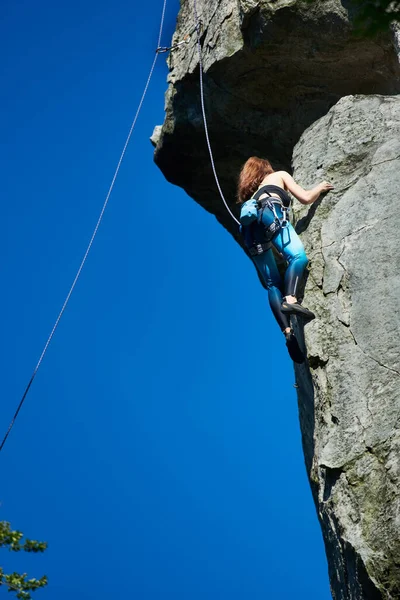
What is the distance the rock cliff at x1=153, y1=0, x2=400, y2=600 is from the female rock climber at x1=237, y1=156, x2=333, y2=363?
0.61 ft

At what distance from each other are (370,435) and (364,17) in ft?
12.8

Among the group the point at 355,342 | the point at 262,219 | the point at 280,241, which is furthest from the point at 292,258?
the point at 355,342

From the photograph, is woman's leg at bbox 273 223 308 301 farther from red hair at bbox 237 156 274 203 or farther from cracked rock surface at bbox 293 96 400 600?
red hair at bbox 237 156 274 203

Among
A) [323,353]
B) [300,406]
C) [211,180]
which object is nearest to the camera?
[323,353]

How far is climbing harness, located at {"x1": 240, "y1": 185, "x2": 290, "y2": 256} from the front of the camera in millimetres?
8742

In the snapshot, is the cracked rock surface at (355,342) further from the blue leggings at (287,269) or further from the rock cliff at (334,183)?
the blue leggings at (287,269)

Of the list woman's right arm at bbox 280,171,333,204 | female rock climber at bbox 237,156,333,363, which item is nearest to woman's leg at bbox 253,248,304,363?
female rock climber at bbox 237,156,333,363

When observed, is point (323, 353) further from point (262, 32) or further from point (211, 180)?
point (211, 180)

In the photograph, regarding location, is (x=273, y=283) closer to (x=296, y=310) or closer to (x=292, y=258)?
(x=292, y=258)

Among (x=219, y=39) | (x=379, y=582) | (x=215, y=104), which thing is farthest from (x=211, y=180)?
(x=379, y=582)

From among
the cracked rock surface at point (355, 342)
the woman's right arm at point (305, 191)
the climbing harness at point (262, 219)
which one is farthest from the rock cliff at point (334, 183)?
the climbing harness at point (262, 219)

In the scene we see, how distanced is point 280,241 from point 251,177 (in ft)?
3.44

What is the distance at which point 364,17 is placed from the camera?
437cm

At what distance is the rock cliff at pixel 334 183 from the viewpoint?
275 inches
